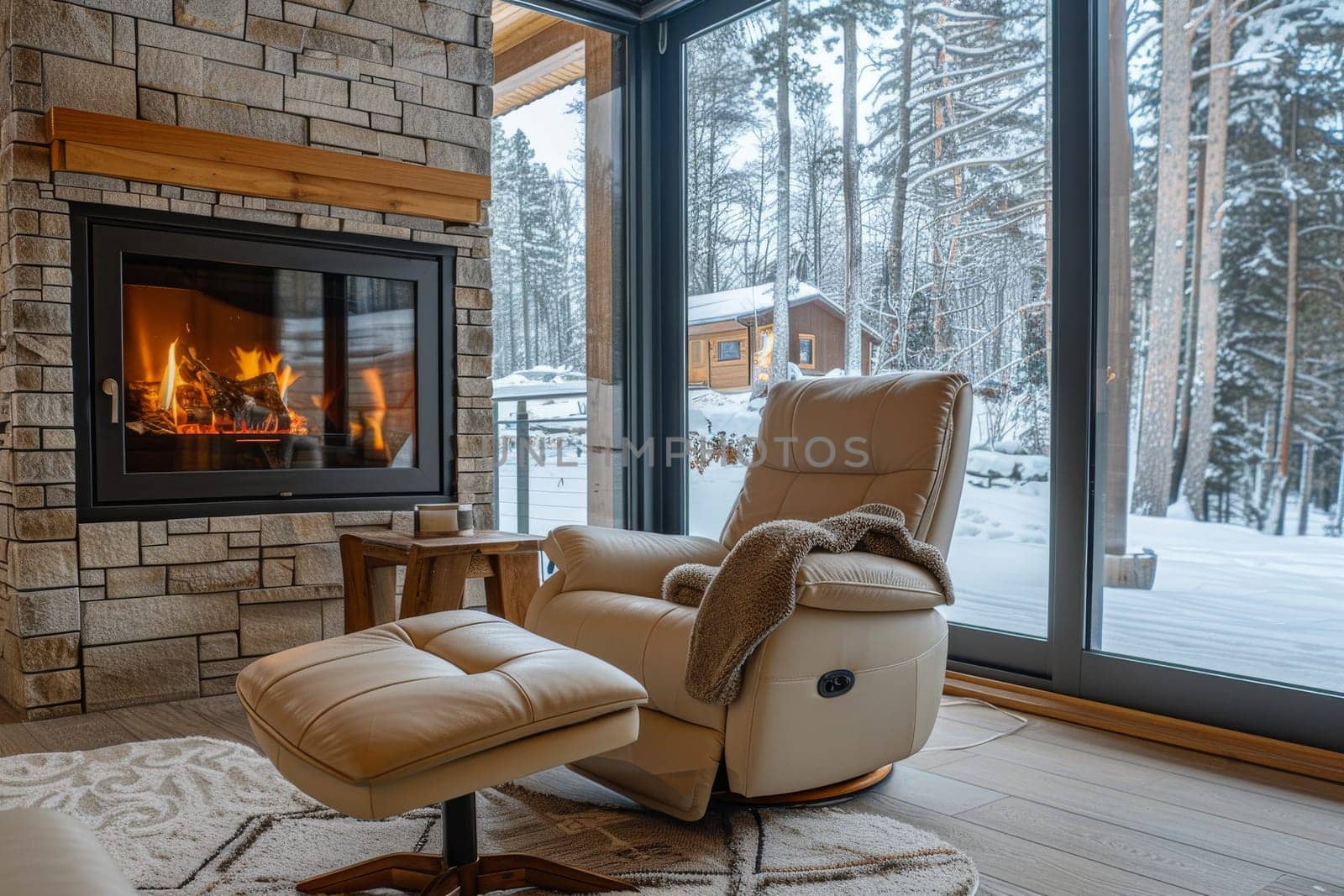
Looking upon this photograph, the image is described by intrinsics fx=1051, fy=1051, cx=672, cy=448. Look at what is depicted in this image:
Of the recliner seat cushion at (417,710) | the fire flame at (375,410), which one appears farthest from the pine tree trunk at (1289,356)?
the fire flame at (375,410)

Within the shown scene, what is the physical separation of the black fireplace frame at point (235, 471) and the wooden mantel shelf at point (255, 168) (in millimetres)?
111

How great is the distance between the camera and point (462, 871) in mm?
1680

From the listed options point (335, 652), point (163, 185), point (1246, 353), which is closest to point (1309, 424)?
point (1246, 353)

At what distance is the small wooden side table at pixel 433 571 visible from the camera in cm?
284

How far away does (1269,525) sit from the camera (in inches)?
101

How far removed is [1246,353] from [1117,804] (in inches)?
45.8

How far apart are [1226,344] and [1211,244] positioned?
10.2 inches

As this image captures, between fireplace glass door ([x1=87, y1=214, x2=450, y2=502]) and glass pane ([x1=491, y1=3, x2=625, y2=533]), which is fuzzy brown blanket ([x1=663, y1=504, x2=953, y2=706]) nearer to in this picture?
fireplace glass door ([x1=87, y1=214, x2=450, y2=502])

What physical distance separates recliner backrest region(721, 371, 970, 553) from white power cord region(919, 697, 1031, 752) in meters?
0.56

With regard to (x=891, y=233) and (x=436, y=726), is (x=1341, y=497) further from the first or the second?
(x=436, y=726)

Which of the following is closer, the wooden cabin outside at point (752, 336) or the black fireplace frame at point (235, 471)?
the black fireplace frame at point (235, 471)

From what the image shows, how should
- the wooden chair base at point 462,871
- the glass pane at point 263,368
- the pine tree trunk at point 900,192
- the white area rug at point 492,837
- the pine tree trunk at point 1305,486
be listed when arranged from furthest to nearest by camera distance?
the pine tree trunk at point 900,192
the glass pane at point 263,368
the pine tree trunk at point 1305,486
the white area rug at point 492,837
the wooden chair base at point 462,871

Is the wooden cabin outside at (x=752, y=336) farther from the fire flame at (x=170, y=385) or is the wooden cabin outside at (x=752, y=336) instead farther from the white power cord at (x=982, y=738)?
the fire flame at (x=170, y=385)

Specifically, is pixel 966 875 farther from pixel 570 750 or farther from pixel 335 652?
pixel 335 652
